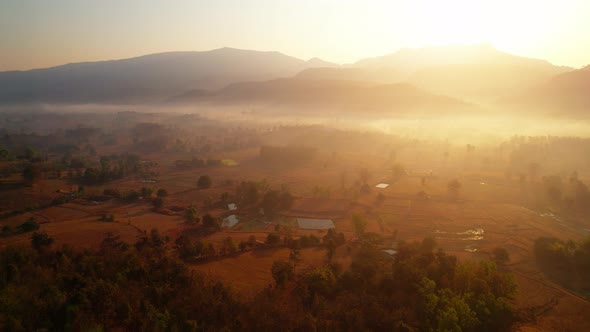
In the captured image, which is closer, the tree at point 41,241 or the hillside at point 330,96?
the tree at point 41,241

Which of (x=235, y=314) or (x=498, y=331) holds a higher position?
(x=235, y=314)

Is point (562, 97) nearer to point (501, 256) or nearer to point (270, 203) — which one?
point (501, 256)

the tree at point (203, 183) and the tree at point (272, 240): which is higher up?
the tree at point (203, 183)

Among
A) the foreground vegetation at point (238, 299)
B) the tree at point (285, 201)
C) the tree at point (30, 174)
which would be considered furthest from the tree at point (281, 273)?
the tree at point (30, 174)

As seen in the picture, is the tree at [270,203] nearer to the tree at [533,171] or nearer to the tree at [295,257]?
the tree at [295,257]

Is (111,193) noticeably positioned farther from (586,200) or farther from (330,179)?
(586,200)

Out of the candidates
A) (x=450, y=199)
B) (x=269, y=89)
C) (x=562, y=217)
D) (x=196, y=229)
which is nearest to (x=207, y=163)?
(x=196, y=229)

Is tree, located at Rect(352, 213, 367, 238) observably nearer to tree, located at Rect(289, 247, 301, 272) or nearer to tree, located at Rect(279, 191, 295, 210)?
tree, located at Rect(289, 247, 301, 272)
